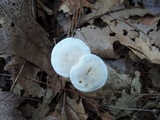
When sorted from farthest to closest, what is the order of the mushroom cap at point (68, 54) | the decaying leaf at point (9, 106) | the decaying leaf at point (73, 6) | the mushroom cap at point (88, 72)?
the decaying leaf at point (73, 6) → the decaying leaf at point (9, 106) → the mushroom cap at point (68, 54) → the mushroom cap at point (88, 72)


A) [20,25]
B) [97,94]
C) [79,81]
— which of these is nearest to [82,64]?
[79,81]

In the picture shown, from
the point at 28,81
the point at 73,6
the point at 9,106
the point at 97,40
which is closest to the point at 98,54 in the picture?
the point at 97,40

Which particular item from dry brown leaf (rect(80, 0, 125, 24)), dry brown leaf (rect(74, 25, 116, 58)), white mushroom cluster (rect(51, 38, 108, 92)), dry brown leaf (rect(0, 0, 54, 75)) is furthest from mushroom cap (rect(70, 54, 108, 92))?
dry brown leaf (rect(80, 0, 125, 24))

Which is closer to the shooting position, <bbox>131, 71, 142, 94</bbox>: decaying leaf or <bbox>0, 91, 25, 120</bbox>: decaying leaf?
<bbox>0, 91, 25, 120</bbox>: decaying leaf

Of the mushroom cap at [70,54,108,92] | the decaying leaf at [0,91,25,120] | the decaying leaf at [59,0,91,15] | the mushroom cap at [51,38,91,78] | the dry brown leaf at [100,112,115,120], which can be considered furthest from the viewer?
the decaying leaf at [59,0,91,15]

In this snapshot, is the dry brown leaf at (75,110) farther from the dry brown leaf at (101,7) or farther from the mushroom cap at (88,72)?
the dry brown leaf at (101,7)

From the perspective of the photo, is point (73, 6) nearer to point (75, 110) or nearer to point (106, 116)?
point (75, 110)

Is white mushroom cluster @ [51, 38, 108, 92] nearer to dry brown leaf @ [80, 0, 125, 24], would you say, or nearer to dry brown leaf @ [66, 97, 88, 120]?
dry brown leaf @ [66, 97, 88, 120]

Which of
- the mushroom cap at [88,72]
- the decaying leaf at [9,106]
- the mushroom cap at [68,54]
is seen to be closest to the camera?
the mushroom cap at [88,72]

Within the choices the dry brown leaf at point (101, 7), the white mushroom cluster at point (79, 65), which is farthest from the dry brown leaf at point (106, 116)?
the dry brown leaf at point (101, 7)
